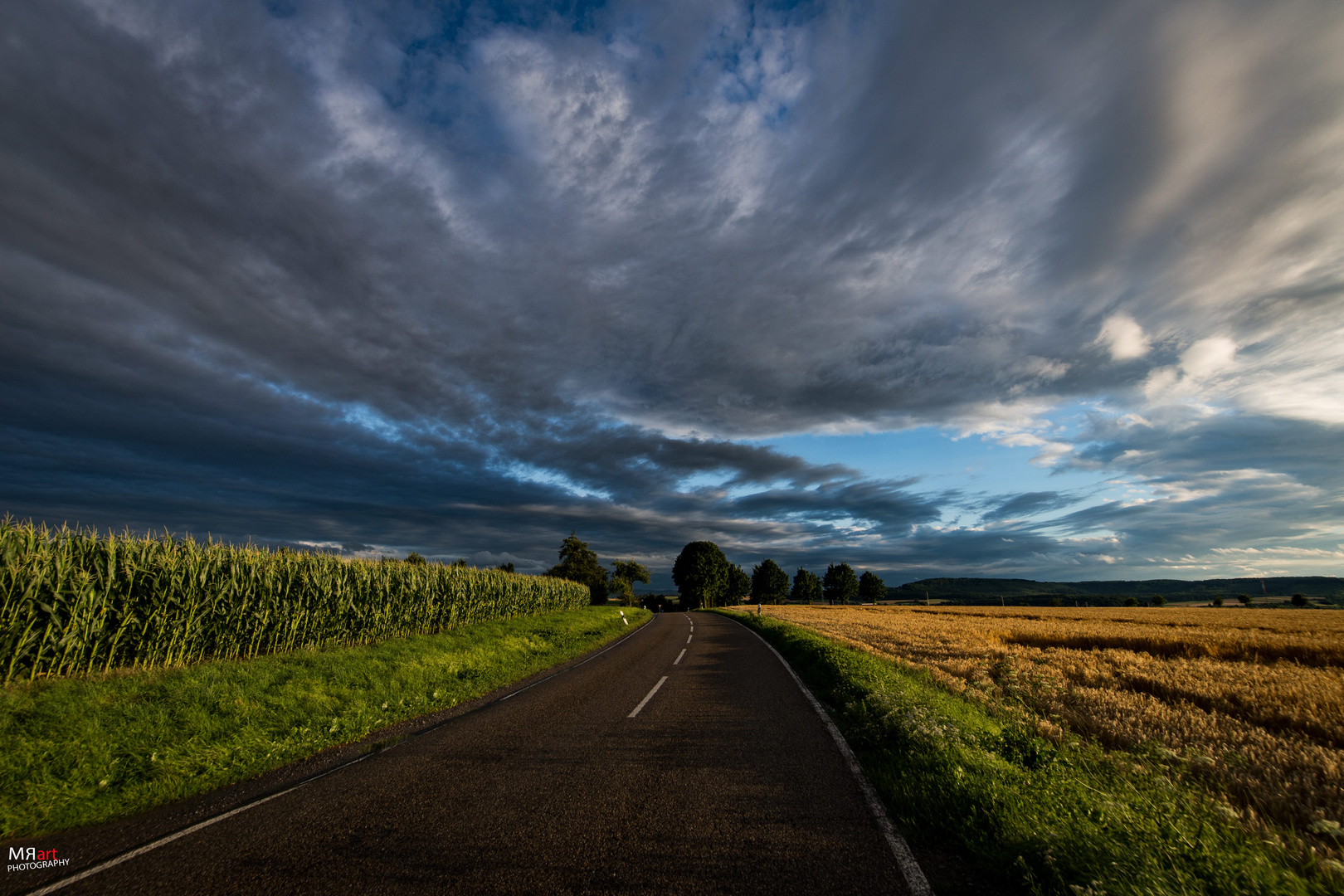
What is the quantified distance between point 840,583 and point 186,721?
365ft

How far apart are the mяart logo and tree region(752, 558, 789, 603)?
342 ft

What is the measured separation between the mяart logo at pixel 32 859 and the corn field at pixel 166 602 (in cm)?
609

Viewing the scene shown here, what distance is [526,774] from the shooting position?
595 centimetres

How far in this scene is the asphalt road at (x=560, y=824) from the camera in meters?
3.88

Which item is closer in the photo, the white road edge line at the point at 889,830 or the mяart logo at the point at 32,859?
the white road edge line at the point at 889,830

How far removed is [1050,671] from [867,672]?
5.54m

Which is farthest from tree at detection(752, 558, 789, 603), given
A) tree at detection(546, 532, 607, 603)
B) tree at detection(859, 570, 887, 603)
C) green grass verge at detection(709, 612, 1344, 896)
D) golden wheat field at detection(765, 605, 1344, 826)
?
green grass verge at detection(709, 612, 1344, 896)

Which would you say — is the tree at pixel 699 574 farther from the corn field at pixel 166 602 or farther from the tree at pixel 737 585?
the corn field at pixel 166 602

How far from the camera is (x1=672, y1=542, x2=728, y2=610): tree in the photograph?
87938 millimetres

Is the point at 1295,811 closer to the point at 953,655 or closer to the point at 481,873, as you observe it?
the point at 481,873

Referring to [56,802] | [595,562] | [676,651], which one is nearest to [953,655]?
[676,651]

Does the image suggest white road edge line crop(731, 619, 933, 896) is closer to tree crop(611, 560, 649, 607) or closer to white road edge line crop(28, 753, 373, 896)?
white road edge line crop(28, 753, 373, 896)

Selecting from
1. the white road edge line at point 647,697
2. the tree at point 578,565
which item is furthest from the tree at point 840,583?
the white road edge line at point 647,697

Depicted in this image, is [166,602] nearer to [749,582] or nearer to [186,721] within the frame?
[186,721]
